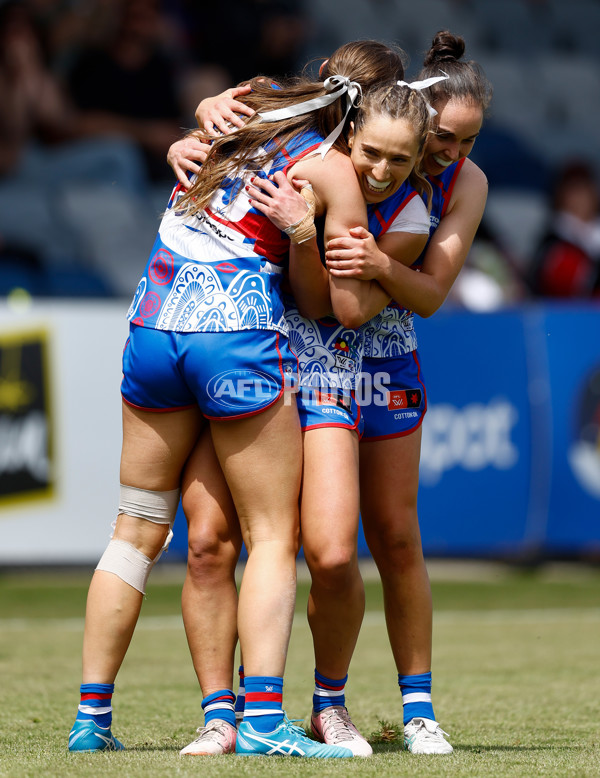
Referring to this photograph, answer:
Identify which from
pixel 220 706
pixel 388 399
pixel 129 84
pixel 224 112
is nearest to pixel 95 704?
pixel 220 706

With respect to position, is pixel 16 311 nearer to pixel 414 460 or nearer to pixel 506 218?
pixel 414 460

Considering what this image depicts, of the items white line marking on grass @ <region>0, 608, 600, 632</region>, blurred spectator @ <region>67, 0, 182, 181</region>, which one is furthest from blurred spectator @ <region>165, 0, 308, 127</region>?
white line marking on grass @ <region>0, 608, 600, 632</region>

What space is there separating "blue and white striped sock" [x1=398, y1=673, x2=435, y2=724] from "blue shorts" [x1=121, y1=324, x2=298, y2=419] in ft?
→ 3.05

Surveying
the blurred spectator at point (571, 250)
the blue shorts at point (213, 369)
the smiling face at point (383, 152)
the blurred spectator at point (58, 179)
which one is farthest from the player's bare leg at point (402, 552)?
the blurred spectator at point (571, 250)

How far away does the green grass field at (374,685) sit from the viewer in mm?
2891

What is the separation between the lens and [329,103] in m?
3.05

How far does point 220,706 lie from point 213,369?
0.90 m

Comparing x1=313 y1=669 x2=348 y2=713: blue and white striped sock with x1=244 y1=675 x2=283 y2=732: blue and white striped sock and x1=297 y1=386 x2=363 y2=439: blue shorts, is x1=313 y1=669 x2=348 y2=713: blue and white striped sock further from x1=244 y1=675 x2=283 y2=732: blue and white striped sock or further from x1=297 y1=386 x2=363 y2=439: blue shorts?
x1=297 y1=386 x2=363 y2=439: blue shorts

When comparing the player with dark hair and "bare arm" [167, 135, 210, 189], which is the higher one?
"bare arm" [167, 135, 210, 189]

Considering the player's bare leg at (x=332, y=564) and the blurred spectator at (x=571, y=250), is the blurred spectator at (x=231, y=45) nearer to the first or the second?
the blurred spectator at (x=571, y=250)

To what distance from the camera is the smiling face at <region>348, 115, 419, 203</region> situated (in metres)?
2.98

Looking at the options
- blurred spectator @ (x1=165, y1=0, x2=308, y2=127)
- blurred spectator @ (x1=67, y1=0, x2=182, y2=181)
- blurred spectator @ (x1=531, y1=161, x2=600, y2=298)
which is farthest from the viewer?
blurred spectator @ (x1=165, y1=0, x2=308, y2=127)

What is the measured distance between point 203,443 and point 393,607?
2.38 ft

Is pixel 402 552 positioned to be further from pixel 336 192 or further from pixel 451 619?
pixel 451 619
